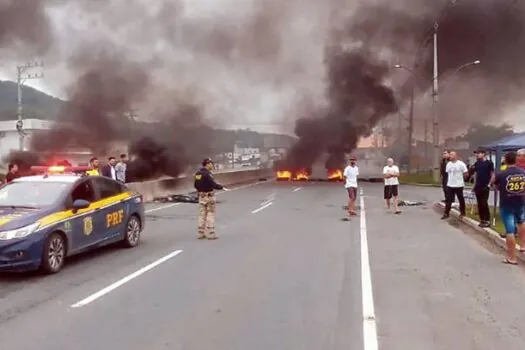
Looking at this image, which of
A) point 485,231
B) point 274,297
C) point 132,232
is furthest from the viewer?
point 485,231

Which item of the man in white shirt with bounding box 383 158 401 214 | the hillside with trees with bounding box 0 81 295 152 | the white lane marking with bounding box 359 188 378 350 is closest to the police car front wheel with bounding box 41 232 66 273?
the white lane marking with bounding box 359 188 378 350

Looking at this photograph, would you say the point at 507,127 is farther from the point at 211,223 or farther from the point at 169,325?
the point at 169,325

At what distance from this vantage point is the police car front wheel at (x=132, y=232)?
9750 millimetres

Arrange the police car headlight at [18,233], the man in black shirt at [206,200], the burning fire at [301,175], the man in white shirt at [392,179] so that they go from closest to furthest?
1. the police car headlight at [18,233]
2. the man in black shirt at [206,200]
3. the man in white shirt at [392,179]
4. the burning fire at [301,175]

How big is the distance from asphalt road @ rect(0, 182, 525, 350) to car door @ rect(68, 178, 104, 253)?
1.01ft

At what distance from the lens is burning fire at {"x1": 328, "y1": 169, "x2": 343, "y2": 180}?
38.7 meters

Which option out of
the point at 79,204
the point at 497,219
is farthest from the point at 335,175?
the point at 79,204

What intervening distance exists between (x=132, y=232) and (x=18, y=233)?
113 inches

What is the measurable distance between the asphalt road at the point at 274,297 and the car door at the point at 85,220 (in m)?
0.31

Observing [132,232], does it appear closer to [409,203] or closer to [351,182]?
[351,182]

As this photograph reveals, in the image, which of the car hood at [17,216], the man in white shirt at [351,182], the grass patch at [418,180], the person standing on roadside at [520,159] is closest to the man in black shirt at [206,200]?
the car hood at [17,216]

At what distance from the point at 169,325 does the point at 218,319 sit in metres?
0.45

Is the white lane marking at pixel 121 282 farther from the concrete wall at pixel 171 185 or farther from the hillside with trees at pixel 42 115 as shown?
the hillside with trees at pixel 42 115

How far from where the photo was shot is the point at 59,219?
7746 millimetres
